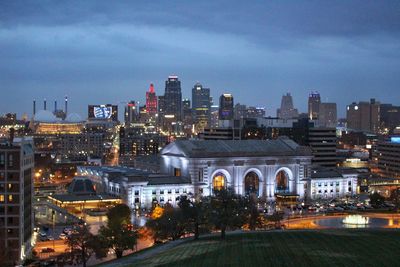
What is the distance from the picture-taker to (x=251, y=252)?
49.8 meters

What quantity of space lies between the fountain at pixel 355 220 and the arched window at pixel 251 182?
30.0 m

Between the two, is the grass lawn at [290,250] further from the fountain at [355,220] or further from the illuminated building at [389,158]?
the illuminated building at [389,158]

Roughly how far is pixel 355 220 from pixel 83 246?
1520 inches

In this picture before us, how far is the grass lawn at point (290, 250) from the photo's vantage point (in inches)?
1821

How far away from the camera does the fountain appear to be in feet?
268

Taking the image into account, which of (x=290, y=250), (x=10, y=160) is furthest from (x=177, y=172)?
(x=290, y=250)

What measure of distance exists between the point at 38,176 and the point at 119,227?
8881 centimetres

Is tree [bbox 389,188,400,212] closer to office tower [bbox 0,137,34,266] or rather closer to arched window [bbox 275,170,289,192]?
arched window [bbox 275,170,289,192]

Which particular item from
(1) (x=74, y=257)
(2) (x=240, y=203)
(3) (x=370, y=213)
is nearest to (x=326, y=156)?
(3) (x=370, y=213)

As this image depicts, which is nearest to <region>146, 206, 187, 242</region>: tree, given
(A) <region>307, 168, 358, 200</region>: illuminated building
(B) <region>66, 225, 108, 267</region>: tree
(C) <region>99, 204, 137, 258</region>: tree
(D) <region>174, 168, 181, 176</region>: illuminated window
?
(C) <region>99, 204, 137, 258</region>: tree

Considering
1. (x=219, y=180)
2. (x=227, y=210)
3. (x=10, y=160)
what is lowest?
(x=219, y=180)

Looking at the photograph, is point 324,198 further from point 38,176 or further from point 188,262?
point 188,262

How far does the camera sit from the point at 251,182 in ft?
384

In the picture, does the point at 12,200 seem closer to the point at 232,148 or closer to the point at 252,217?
the point at 252,217
